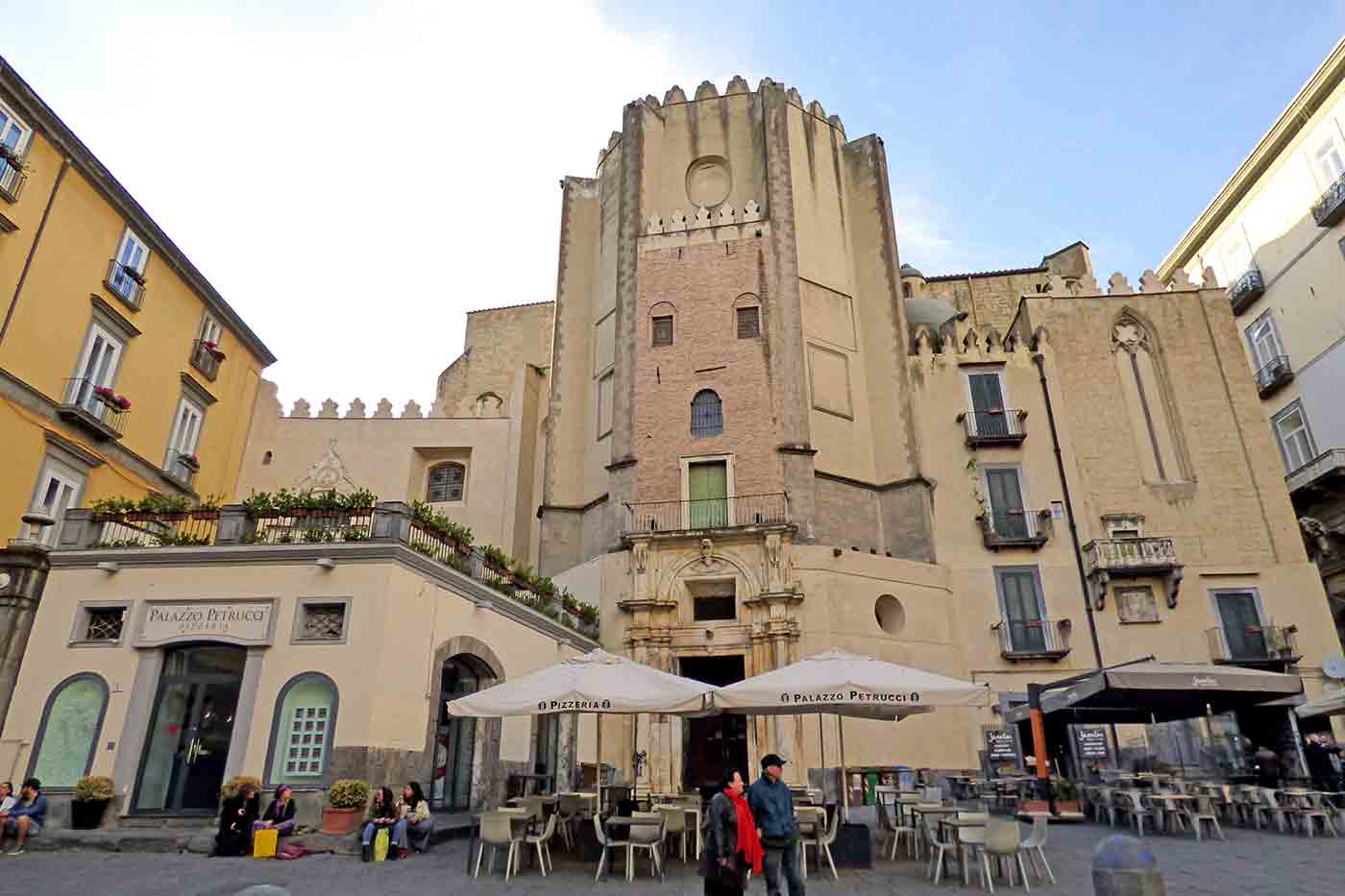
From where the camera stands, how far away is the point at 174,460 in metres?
25.0

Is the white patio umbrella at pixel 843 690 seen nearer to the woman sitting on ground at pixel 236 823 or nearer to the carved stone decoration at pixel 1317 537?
the woman sitting on ground at pixel 236 823

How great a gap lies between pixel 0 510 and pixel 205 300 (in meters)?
10.1

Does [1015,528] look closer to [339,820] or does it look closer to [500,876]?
[500,876]

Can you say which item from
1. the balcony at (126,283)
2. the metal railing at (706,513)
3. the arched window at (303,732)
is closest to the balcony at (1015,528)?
the metal railing at (706,513)

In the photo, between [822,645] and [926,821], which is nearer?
[926,821]

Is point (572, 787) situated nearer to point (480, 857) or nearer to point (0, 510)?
point (480, 857)

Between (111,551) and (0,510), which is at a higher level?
(0,510)

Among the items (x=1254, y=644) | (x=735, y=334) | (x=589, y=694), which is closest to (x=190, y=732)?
(x=589, y=694)

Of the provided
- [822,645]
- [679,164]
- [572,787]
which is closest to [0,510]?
[572,787]

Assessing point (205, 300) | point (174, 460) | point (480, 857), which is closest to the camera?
point (480, 857)

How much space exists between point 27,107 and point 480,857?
20469 millimetres

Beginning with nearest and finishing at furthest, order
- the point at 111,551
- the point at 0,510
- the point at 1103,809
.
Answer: the point at 111,551 < the point at 1103,809 < the point at 0,510

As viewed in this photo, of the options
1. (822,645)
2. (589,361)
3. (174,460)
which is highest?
(589,361)

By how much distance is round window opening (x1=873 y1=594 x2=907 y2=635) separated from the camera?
23344mm
